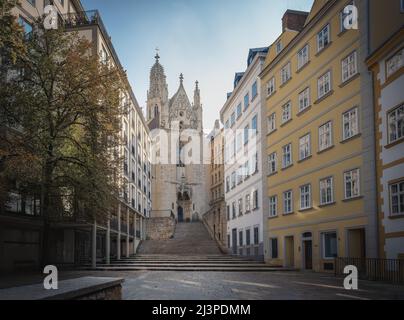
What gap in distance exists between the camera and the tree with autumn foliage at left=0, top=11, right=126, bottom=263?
21688mm

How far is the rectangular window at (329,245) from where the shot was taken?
91.8 ft

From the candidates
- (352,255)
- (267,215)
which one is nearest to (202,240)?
(267,215)

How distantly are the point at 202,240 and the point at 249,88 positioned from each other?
56.2 ft

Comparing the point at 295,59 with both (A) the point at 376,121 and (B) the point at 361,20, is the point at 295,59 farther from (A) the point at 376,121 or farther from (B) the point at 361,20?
(A) the point at 376,121

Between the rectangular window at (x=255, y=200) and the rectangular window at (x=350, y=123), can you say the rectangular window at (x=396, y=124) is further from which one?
the rectangular window at (x=255, y=200)

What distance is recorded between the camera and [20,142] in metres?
18.8

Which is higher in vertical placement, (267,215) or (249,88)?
(249,88)

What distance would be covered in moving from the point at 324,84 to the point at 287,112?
231 inches

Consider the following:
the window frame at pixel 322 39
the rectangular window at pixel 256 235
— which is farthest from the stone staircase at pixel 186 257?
the window frame at pixel 322 39

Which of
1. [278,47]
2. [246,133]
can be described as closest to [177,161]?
[246,133]

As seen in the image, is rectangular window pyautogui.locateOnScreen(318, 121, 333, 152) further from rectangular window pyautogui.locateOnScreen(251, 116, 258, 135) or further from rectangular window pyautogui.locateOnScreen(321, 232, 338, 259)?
rectangular window pyautogui.locateOnScreen(251, 116, 258, 135)

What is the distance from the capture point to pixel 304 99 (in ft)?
107

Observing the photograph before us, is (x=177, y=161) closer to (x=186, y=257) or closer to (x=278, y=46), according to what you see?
(x=186, y=257)

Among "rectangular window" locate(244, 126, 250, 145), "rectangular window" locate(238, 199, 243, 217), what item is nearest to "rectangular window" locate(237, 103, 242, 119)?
"rectangular window" locate(244, 126, 250, 145)
